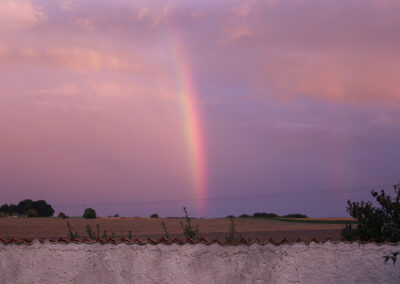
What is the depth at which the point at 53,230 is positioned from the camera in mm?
50156

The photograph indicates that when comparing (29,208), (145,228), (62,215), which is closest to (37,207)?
(29,208)

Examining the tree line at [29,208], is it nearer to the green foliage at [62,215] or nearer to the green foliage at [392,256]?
the green foliage at [62,215]

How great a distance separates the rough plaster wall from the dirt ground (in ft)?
109

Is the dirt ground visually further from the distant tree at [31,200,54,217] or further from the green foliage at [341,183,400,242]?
the green foliage at [341,183,400,242]

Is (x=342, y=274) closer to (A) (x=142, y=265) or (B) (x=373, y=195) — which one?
(A) (x=142, y=265)

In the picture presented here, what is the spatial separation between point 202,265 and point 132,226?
152 ft

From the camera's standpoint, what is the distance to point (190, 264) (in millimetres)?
11836

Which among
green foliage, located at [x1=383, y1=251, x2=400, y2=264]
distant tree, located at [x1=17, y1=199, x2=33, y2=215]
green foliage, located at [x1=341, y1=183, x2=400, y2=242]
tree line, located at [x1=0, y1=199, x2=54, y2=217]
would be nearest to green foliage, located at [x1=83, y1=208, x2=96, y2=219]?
tree line, located at [x1=0, y1=199, x2=54, y2=217]

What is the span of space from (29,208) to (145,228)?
1274 inches

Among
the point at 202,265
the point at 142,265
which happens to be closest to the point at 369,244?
the point at 202,265

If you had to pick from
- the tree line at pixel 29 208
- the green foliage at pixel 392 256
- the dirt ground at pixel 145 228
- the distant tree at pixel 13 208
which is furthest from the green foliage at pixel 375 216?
the distant tree at pixel 13 208

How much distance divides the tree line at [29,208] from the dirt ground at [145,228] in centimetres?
1892

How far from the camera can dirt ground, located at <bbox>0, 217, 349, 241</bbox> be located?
47656 millimetres

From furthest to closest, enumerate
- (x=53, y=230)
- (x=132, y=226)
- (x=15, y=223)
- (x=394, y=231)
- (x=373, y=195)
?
1. (x=132, y=226)
2. (x=15, y=223)
3. (x=53, y=230)
4. (x=373, y=195)
5. (x=394, y=231)
